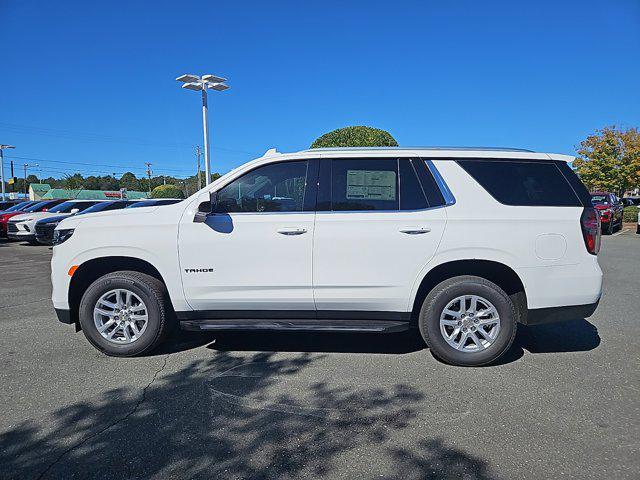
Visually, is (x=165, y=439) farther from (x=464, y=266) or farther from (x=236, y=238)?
(x=464, y=266)

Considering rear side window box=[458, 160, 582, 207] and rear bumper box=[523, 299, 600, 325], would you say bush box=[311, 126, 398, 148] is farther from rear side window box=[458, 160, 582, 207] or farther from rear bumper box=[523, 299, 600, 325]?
rear bumper box=[523, 299, 600, 325]

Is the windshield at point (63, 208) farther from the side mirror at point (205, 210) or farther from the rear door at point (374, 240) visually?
the rear door at point (374, 240)

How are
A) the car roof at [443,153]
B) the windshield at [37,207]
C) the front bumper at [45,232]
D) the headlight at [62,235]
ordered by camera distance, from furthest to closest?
the windshield at [37,207]
the front bumper at [45,232]
the headlight at [62,235]
the car roof at [443,153]

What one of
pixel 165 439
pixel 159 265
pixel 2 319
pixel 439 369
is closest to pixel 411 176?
pixel 439 369

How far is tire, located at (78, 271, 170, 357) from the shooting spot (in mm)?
4277

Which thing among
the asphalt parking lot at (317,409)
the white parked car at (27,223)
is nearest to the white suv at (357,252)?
the asphalt parking lot at (317,409)

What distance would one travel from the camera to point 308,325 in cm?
420

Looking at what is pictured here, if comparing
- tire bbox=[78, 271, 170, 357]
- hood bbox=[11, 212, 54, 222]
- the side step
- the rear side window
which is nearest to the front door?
the side step

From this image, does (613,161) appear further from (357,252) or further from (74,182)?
(74,182)

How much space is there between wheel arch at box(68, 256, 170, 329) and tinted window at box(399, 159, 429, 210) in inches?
94.1

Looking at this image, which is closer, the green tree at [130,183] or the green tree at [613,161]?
the green tree at [613,161]

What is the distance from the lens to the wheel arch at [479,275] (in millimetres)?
4156

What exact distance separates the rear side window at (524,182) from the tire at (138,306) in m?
3.15

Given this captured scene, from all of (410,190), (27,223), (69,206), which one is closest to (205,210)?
(410,190)
